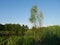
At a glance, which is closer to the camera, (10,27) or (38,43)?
(38,43)

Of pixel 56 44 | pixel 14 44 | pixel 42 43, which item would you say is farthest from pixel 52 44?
pixel 14 44

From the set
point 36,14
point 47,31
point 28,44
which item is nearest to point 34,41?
point 28,44

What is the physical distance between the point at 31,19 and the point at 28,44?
4.21 metres

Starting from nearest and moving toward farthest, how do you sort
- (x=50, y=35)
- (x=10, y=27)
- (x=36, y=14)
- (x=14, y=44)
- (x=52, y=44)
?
(x=52, y=44)
(x=50, y=35)
(x=14, y=44)
(x=36, y=14)
(x=10, y=27)

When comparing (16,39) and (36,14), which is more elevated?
(36,14)

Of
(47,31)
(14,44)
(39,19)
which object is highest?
(39,19)

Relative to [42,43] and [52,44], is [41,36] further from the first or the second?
[52,44]

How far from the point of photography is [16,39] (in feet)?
22.9

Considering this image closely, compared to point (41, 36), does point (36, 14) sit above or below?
above

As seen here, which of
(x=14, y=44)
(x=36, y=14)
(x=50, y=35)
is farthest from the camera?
(x=36, y=14)

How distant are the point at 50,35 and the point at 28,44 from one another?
39.6 inches

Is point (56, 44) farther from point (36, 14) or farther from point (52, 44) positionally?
point (36, 14)

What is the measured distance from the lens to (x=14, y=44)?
270 inches

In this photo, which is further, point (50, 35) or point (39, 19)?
point (39, 19)
